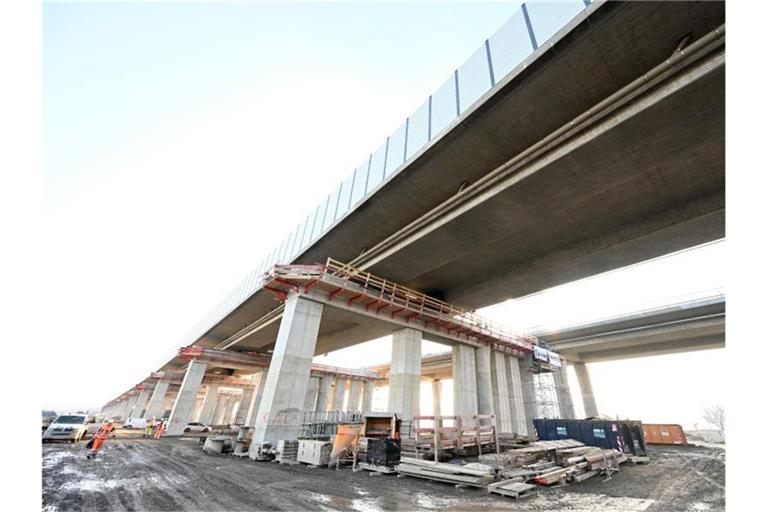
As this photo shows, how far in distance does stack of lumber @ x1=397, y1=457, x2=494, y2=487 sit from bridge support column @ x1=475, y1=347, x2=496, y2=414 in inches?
663

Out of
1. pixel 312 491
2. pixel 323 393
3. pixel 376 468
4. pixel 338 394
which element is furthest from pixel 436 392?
pixel 312 491

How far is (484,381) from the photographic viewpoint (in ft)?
84.7

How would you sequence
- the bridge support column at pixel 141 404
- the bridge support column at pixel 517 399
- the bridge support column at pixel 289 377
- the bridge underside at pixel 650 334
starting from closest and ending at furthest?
1. the bridge support column at pixel 289 377
2. the bridge underside at pixel 650 334
3. the bridge support column at pixel 517 399
4. the bridge support column at pixel 141 404

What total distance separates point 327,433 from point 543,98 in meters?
A: 20.2

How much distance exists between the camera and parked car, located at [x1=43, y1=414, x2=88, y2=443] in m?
18.6

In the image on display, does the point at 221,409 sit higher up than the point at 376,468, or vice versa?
the point at 221,409

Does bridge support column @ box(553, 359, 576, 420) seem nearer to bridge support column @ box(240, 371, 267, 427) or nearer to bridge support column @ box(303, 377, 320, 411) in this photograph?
bridge support column @ box(303, 377, 320, 411)

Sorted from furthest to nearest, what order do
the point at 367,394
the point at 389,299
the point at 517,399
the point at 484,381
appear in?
1. the point at 367,394
2. the point at 517,399
3. the point at 484,381
4. the point at 389,299

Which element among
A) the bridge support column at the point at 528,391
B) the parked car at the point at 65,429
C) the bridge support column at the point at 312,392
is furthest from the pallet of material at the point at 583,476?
the bridge support column at the point at 312,392

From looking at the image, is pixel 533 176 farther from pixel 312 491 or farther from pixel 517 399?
pixel 517 399

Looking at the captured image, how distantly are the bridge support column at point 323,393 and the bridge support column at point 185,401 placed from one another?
1502 centimetres

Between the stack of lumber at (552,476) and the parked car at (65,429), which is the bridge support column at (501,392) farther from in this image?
the parked car at (65,429)

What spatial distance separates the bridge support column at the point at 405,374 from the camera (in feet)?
65.6

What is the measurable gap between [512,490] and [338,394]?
39.9 meters
